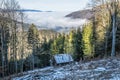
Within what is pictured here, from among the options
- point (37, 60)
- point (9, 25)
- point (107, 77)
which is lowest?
point (37, 60)

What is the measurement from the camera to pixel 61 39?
274 ft

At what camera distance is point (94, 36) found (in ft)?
201

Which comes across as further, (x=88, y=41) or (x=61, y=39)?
(x=61, y=39)

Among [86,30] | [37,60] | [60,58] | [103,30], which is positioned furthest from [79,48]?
[60,58]

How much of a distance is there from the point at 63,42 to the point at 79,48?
1541 cm

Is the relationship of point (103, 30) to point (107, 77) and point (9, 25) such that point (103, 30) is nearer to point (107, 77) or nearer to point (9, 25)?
point (9, 25)

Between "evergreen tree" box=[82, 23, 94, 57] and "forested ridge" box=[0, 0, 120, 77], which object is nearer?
"forested ridge" box=[0, 0, 120, 77]

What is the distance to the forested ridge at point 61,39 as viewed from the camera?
4275cm

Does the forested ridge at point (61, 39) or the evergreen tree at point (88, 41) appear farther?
the evergreen tree at point (88, 41)

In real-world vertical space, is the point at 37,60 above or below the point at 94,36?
below

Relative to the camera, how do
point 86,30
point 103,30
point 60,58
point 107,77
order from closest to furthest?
point 107,77 → point 60,58 → point 103,30 → point 86,30

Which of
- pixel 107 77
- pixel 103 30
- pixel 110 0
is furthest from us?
pixel 103 30

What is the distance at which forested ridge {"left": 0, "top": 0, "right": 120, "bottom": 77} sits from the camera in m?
42.8

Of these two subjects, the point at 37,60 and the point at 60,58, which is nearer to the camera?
the point at 60,58
